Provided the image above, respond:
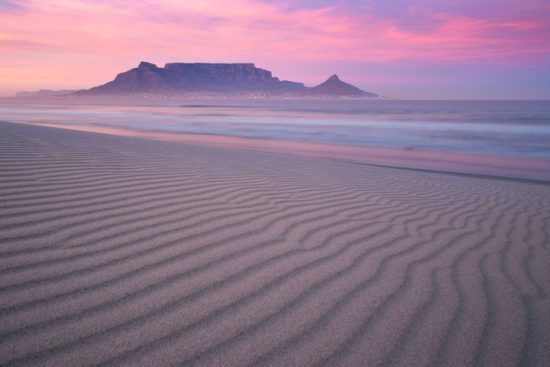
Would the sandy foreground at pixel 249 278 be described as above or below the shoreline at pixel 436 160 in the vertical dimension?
above

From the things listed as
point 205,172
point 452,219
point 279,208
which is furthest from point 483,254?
point 205,172

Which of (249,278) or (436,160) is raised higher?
(249,278)

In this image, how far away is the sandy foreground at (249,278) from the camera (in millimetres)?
1692

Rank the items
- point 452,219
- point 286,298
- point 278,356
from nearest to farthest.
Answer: point 278,356 → point 286,298 → point 452,219

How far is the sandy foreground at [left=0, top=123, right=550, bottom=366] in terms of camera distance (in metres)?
1.69

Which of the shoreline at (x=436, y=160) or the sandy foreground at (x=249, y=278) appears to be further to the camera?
the shoreline at (x=436, y=160)

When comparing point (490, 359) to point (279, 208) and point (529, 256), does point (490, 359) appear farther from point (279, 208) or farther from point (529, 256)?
point (279, 208)

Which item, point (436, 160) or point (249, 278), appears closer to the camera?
point (249, 278)

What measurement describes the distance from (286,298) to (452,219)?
284 cm

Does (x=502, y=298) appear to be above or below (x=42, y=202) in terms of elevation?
below

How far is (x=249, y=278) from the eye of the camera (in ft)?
7.52

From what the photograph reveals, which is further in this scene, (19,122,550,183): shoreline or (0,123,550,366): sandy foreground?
(19,122,550,183): shoreline

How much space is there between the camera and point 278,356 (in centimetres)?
166

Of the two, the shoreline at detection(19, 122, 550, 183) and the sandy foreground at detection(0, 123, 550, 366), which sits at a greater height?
the sandy foreground at detection(0, 123, 550, 366)
